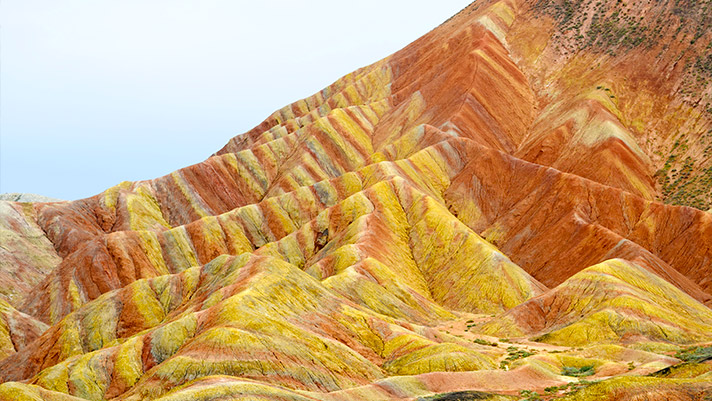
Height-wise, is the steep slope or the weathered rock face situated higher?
the weathered rock face

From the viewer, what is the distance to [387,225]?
9331 centimetres

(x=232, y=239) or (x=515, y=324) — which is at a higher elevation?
(x=232, y=239)

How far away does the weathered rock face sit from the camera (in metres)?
50.9

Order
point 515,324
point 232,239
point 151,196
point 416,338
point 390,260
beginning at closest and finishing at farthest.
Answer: point 416,338
point 515,324
point 390,260
point 232,239
point 151,196

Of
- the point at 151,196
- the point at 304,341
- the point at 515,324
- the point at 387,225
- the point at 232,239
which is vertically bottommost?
the point at 515,324

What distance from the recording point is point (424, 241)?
3637 inches

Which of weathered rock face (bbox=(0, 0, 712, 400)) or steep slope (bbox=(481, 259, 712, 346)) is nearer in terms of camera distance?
weathered rock face (bbox=(0, 0, 712, 400))

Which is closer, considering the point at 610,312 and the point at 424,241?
the point at 610,312

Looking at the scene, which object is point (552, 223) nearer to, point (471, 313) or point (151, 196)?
point (471, 313)

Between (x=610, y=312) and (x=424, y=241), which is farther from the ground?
(x=424, y=241)

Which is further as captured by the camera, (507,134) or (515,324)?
(507,134)

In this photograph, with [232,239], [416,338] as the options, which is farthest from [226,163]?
[416,338]

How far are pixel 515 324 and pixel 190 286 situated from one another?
126 feet

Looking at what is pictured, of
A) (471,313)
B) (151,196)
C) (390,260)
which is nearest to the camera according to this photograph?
(471,313)
